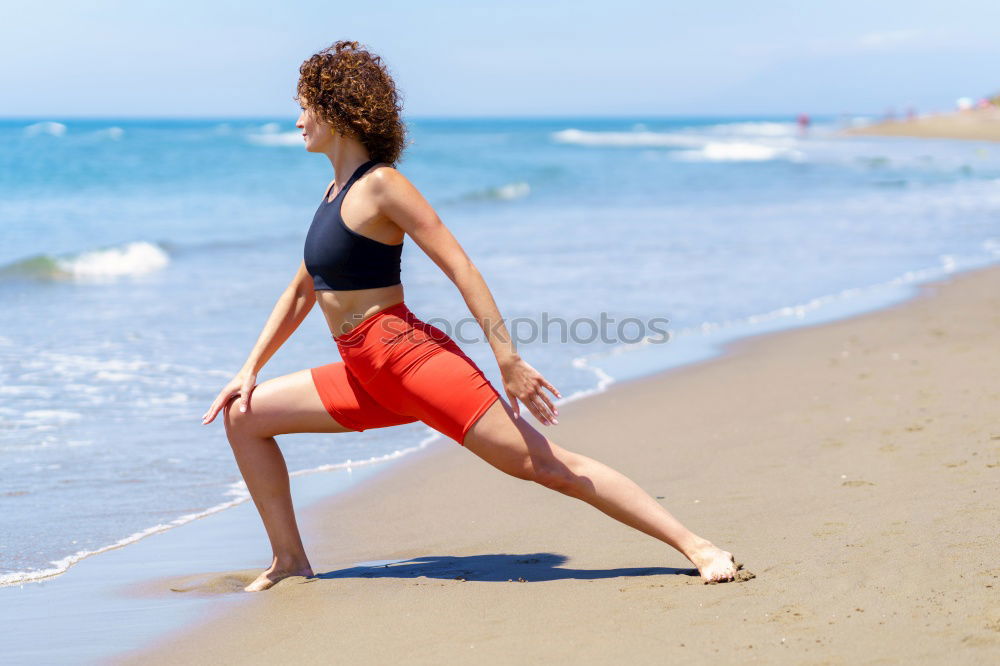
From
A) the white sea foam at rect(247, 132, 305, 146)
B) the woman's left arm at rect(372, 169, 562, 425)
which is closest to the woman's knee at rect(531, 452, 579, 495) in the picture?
the woman's left arm at rect(372, 169, 562, 425)

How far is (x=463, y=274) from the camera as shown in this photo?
3.30 m

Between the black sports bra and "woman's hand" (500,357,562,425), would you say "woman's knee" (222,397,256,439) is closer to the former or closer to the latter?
the black sports bra

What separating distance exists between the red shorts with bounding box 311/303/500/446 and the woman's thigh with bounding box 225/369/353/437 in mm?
190

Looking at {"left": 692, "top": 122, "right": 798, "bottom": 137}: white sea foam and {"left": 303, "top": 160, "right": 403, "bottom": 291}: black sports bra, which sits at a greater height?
{"left": 692, "top": 122, "right": 798, "bottom": 137}: white sea foam

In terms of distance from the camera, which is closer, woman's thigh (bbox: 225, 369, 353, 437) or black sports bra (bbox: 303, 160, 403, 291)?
black sports bra (bbox: 303, 160, 403, 291)

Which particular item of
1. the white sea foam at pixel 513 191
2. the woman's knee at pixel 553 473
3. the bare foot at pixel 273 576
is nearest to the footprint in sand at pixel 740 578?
the woman's knee at pixel 553 473

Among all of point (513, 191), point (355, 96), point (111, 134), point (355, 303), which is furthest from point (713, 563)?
point (111, 134)

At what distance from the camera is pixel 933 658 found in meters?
2.60

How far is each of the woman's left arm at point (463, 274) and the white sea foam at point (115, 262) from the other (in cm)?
1132

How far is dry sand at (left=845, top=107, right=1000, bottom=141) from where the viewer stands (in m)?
54.8

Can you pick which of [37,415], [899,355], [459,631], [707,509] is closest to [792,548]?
[707,509]

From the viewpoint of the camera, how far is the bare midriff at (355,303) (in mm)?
Answer: 3447

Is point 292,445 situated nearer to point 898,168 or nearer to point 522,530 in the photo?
point 522,530

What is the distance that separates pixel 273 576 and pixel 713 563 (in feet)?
5.05
